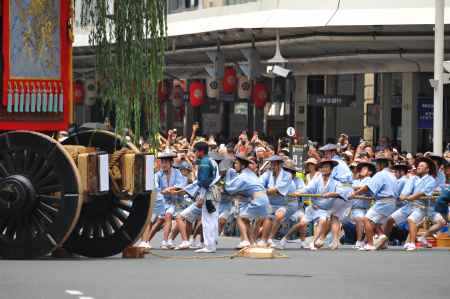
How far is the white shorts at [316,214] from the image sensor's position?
79.2 feet

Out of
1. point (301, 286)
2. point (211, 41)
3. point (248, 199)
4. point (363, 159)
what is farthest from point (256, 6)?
point (301, 286)

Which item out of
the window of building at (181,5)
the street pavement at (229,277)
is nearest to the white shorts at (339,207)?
the street pavement at (229,277)

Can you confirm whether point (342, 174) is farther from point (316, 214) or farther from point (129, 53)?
point (129, 53)

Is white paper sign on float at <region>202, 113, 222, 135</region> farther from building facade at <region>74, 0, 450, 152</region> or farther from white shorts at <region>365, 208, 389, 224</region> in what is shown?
white shorts at <region>365, 208, 389, 224</region>

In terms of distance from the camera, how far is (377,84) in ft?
134

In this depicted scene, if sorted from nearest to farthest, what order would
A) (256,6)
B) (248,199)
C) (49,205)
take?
(49,205) < (248,199) < (256,6)

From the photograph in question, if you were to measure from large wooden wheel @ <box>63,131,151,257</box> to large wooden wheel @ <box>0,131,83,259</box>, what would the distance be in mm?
1193

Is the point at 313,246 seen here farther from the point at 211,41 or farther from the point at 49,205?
the point at 211,41

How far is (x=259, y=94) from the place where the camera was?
4244 cm

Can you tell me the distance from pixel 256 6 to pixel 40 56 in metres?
21.2

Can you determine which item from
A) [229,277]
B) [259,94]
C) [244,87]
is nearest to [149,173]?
[229,277]

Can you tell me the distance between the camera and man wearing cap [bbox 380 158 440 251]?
24.1 meters

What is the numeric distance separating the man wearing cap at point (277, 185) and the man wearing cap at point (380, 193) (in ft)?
3.73

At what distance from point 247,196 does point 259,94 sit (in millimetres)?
18905
